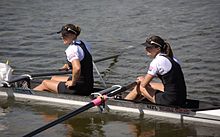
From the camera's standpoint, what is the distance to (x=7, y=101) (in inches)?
498

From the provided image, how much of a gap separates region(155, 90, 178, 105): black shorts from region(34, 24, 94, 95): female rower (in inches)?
73.9

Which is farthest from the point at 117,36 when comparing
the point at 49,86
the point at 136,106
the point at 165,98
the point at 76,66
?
the point at 165,98

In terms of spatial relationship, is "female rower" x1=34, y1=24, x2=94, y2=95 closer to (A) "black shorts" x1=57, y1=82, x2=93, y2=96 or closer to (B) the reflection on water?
(A) "black shorts" x1=57, y1=82, x2=93, y2=96

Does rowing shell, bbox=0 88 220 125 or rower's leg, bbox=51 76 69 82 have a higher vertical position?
rower's leg, bbox=51 76 69 82

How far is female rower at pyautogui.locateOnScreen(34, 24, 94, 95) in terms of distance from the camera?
432 inches

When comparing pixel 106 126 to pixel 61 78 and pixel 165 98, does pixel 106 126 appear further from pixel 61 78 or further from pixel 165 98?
pixel 61 78

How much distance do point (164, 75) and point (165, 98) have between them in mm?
588

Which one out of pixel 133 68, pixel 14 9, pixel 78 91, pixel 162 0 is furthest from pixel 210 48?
pixel 14 9

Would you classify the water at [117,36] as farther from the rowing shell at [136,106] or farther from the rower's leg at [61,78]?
the rower's leg at [61,78]

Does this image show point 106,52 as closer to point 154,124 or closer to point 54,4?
point 154,124

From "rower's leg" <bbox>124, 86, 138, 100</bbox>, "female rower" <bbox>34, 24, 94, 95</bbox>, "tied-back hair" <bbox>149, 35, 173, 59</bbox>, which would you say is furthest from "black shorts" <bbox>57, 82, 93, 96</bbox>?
"tied-back hair" <bbox>149, 35, 173, 59</bbox>

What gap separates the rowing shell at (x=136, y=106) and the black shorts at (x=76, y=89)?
0.40ft

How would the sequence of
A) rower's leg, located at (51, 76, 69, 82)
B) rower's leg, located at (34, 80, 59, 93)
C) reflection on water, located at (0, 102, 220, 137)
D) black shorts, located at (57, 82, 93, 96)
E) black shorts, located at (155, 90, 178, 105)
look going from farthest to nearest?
rower's leg, located at (51, 76, 69, 82) → rower's leg, located at (34, 80, 59, 93) → black shorts, located at (57, 82, 93, 96) → black shorts, located at (155, 90, 178, 105) → reflection on water, located at (0, 102, 220, 137)

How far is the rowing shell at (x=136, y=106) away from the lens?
33.3ft
